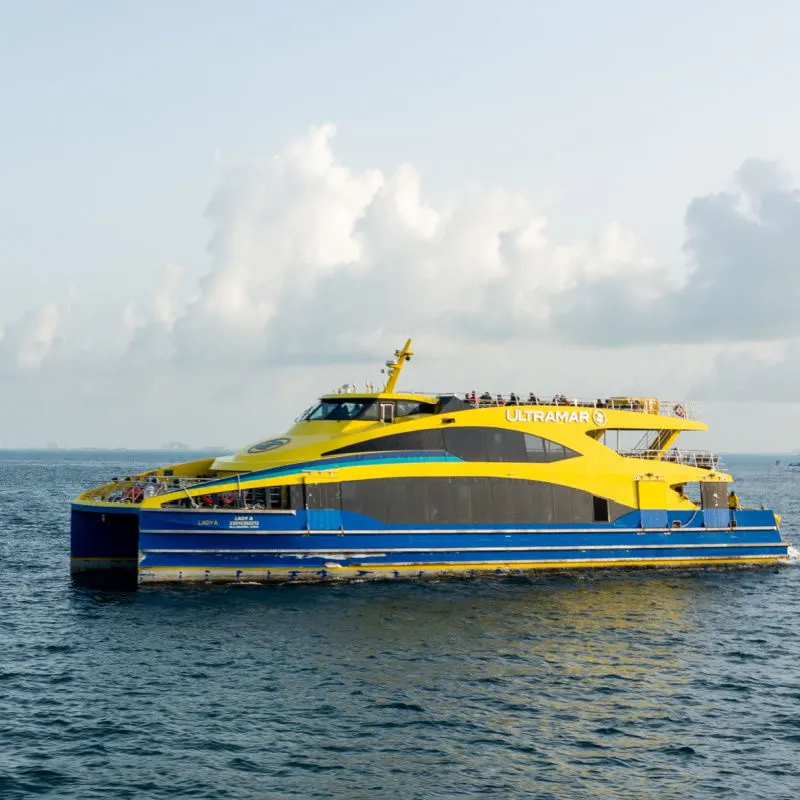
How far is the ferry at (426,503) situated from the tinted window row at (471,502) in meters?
0.05

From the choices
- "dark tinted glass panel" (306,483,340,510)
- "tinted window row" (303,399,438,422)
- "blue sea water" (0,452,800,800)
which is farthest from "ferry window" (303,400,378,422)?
"blue sea water" (0,452,800,800)

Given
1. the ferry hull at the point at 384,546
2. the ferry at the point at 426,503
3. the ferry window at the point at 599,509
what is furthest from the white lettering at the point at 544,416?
the ferry hull at the point at 384,546

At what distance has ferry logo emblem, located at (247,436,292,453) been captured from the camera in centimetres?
3272

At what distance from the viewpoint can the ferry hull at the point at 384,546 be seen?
28.2 meters

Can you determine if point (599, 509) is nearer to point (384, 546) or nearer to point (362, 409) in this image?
point (384, 546)

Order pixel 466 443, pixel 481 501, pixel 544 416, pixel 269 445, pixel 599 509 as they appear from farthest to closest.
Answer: pixel 544 416 → pixel 599 509 → pixel 269 445 → pixel 466 443 → pixel 481 501

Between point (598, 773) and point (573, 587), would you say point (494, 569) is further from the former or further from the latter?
point (598, 773)

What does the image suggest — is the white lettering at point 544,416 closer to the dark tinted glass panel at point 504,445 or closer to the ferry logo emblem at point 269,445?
the dark tinted glass panel at point 504,445

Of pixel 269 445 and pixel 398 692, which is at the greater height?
pixel 269 445

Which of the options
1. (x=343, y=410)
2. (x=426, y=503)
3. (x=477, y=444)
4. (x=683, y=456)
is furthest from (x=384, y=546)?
(x=683, y=456)

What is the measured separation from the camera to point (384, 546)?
30078 millimetres

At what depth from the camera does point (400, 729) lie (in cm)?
1716

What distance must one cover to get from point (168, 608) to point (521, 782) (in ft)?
46.4

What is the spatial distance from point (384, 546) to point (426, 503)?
7.02 ft
